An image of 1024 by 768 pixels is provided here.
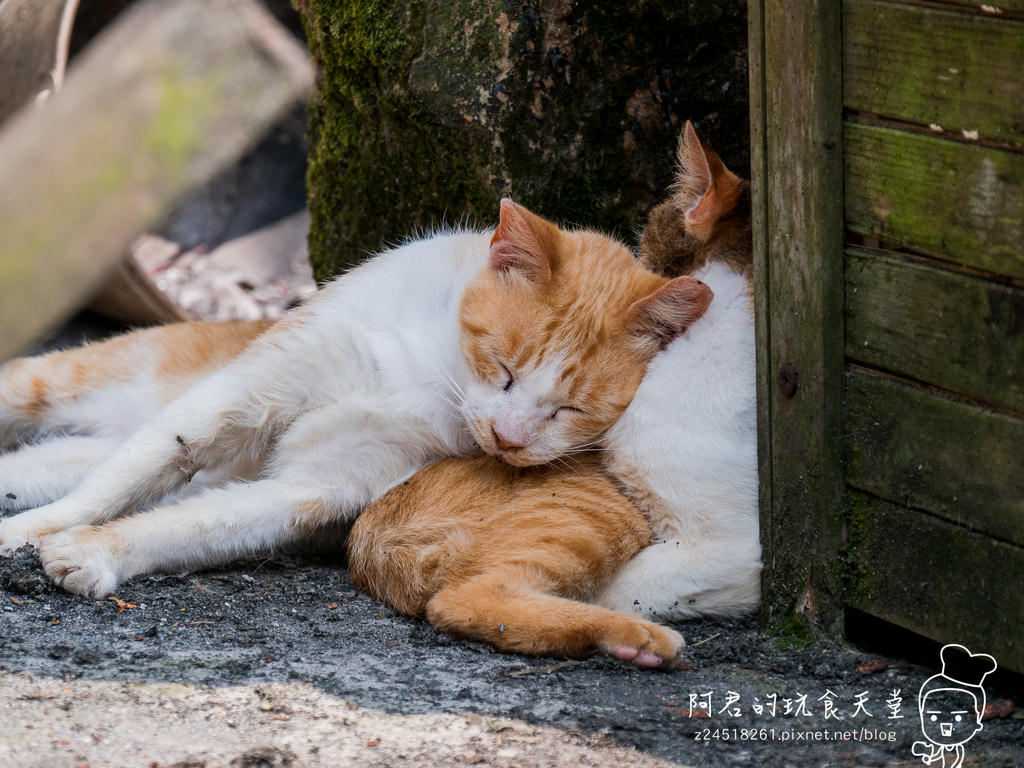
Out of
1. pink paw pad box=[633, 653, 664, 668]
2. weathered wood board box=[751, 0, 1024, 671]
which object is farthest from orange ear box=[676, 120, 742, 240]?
pink paw pad box=[633, 653, 664, 668]

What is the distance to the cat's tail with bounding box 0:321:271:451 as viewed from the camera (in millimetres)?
3715

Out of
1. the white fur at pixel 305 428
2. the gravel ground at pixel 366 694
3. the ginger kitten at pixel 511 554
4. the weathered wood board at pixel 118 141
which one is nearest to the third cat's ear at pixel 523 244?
the white fur at pixel 305 428

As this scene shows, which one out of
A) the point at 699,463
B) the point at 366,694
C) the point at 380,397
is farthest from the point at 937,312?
the point at 380,397

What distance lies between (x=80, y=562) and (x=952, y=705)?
2041 mm

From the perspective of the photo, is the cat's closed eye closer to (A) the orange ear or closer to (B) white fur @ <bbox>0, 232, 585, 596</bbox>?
(B) white fur @ <bbox>0, 232, 585, 596</bbox>

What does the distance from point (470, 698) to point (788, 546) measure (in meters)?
0.85

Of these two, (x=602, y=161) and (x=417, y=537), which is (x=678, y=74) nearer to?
(x=602, y=161)

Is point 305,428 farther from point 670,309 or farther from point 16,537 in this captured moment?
point 670,309

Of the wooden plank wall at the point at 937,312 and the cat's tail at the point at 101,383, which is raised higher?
the wooden plank wall at the point at 937,312

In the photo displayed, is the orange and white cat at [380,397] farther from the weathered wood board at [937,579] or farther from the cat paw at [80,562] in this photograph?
the weathered wood board at [937,579]

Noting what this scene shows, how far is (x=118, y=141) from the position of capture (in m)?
1.83

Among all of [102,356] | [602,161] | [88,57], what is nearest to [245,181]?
[102,356]

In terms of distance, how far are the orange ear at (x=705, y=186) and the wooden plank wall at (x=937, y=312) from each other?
699 mm

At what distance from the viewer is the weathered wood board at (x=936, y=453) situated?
6.68 feet
